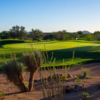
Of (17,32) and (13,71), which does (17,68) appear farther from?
(17,32)

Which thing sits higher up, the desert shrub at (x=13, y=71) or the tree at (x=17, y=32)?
the desert shrub at (x=13, y=71)

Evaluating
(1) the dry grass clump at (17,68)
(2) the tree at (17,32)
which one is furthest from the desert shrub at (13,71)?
(2) the tree at (17,32)

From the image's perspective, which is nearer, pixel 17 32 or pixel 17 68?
pixel 17 68

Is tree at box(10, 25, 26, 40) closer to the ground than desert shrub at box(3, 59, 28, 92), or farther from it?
closer to the ground

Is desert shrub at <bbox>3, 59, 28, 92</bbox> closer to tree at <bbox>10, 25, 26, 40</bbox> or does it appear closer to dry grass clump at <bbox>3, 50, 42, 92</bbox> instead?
dry grass clump at <bbox>3, 50, 42, 92</bbox>

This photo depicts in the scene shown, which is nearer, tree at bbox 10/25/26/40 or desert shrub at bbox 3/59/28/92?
desert shrub at bbox 3/59/28/92

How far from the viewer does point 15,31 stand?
73750 millimetres

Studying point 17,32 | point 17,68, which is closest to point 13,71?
point 17,68

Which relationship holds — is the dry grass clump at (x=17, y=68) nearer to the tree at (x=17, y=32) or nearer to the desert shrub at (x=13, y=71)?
the desert shrub at (x=13, y=71)

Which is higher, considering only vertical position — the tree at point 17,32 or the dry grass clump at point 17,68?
the dry grass clump at point 17,68

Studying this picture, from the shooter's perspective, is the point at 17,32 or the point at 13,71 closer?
the point at 13,71

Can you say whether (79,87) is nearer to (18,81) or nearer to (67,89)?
(67,89)

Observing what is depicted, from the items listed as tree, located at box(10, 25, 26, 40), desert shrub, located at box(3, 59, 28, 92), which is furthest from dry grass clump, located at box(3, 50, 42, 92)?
tree, located at box(10, 25, 26, 40)

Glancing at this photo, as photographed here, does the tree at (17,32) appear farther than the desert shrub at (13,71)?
Yes
